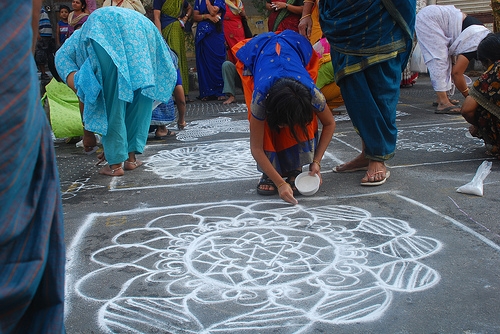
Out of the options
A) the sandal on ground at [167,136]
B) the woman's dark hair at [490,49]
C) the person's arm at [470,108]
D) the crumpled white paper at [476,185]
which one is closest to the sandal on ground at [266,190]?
the crumpled white paper at [476,185]

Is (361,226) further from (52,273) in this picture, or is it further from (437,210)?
(52,273)

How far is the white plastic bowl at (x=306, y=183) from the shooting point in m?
2.97

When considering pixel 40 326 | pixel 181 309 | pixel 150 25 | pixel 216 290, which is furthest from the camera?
pixel 150 25

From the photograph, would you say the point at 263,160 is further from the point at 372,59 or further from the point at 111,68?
the point at 111,68

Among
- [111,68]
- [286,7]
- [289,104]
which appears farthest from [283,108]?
[286,7]

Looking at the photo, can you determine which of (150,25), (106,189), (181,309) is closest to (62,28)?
(150,25)

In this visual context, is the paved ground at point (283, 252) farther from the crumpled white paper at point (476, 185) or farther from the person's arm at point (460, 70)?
the person's arm at point (460, 70)

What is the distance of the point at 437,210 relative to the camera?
2682mm

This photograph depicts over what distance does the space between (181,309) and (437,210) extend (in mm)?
1488

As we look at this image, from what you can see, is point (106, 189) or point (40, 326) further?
point (106, 189)

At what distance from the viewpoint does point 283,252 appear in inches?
90.3

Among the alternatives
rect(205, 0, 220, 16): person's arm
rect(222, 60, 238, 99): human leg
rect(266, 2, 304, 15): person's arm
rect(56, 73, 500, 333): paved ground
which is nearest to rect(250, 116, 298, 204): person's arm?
rect(56, 73, 500, 333): paved ground

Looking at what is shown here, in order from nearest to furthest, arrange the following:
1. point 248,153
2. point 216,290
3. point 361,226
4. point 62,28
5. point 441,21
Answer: point 216,290, point 361,226, point 248,153, point 441,21, point 62,28

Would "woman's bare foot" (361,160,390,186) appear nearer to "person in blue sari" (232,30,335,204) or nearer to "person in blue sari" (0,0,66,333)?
"person in blue sari" (232,30,335,204)
